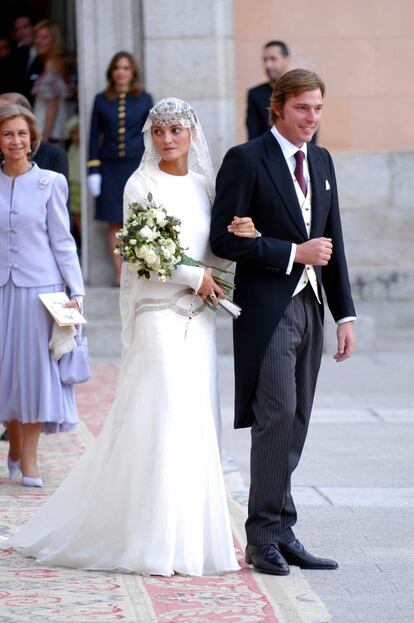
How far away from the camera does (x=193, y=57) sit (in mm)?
12938

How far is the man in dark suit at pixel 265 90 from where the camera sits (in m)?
12.3

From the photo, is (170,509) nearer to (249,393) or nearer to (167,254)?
Result: (249,393)

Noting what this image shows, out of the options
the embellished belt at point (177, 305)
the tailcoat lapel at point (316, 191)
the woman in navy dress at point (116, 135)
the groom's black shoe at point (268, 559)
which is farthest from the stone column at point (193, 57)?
the groom's black shoe at point (268, 559)

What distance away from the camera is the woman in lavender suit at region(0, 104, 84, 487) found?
789 cm

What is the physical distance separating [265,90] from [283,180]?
6596 mm

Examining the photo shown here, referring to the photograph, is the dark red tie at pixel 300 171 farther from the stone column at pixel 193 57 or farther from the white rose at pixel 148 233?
the stone column at pixel 193 57

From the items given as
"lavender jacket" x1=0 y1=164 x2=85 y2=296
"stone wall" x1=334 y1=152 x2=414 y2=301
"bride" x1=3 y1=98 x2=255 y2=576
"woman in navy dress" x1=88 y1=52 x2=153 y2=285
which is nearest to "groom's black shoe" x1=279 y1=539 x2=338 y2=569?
"bride" x1=3 y1=98 x2=255 y2=576

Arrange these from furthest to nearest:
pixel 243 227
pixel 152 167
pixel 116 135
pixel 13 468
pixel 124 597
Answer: pixel 116 135 < pixel 13 468 < pixel 152 167 < pixel 243 227 < pixel 124 597

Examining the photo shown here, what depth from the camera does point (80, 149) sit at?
1334 centimetres

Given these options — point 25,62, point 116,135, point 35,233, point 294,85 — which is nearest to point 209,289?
point 294,85

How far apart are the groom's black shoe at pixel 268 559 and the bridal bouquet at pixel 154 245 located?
913 millimetres

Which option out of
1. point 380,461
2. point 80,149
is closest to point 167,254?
point 380,461

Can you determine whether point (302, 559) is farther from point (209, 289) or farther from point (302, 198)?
point (302, 198)

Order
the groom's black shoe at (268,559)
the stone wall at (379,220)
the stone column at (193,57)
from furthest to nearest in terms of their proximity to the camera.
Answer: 1. the stone wall at (379,220)
2. the stone column at (193,57)
3. the groom's black shoe at (268,559)
